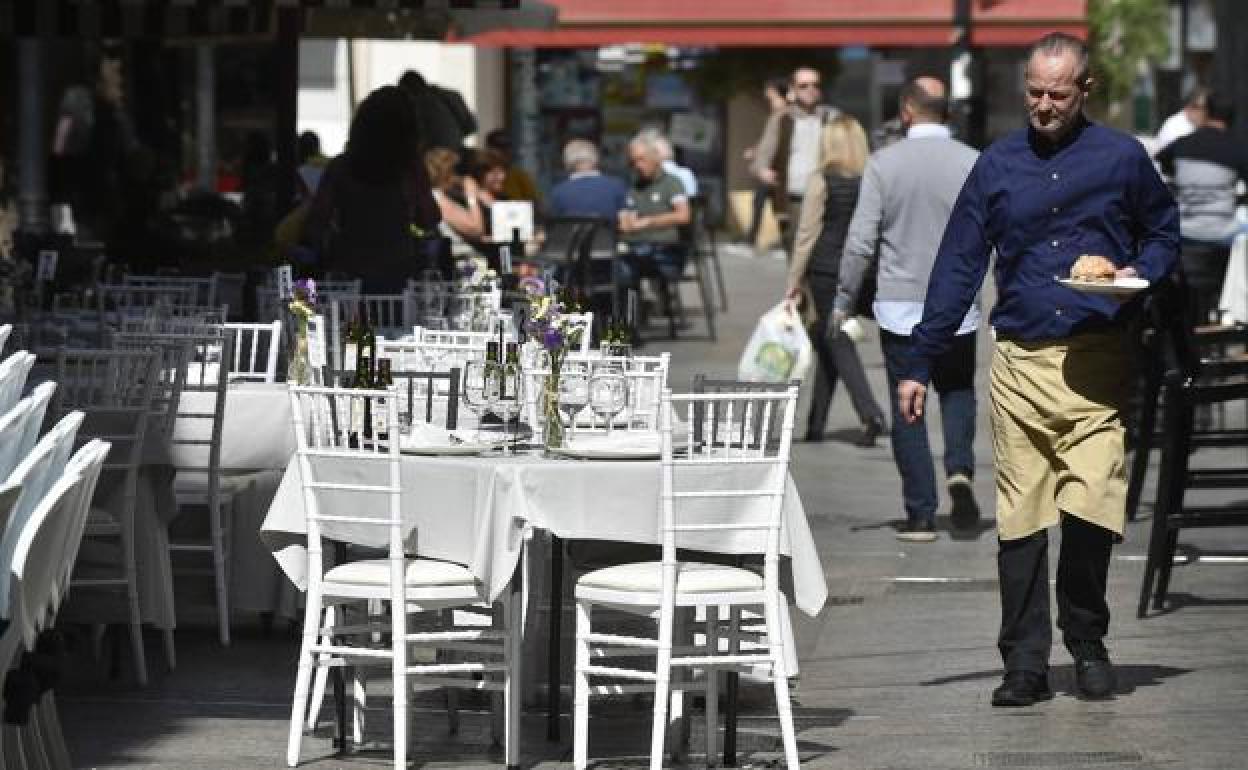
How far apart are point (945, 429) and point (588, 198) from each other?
33.4ft

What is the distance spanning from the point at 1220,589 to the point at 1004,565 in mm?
2828

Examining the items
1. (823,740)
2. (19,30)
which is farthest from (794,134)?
(823,740)

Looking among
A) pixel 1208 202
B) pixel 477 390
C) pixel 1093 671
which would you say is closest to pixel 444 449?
pixel 477 390

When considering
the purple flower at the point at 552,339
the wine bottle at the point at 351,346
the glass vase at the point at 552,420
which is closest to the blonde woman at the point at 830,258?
the wine bottle at the point at 351,346

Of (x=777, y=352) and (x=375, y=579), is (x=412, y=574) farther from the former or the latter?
(x=777, y=352)

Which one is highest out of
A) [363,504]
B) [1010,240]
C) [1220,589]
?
[1010,240]

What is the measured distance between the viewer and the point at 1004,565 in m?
9.31

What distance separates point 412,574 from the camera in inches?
323

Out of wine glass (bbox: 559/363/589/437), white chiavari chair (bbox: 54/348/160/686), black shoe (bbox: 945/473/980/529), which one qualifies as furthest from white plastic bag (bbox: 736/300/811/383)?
wine glass (bbox: 559/363/589/437)

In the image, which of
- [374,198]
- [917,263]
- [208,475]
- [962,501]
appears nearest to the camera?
[208,475]

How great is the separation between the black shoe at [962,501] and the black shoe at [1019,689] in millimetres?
4049

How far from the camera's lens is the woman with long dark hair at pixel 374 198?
14500mm

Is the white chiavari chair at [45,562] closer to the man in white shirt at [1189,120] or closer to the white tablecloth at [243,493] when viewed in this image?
the white tablecloth at [243,493]

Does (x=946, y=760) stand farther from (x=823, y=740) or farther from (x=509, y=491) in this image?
(x=509, y=491)
